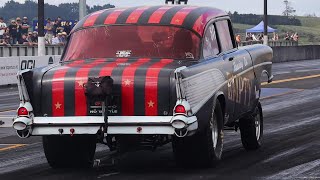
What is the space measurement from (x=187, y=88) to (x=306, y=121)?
23.7 ft

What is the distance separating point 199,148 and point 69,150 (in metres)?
1.58

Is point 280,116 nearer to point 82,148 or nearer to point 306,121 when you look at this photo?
point 306,121

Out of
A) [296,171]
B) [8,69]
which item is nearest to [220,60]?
[296,171]

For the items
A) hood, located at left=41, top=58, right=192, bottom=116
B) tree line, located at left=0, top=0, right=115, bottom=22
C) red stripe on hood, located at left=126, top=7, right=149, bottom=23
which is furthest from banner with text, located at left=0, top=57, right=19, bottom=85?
tree line, located at left=0, top=0, right=115, bottom=22

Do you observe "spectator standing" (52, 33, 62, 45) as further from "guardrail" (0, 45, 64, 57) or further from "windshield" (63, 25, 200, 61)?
"windshield" (63, 25, 200, 61)

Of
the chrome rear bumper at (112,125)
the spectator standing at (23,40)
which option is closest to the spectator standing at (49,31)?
the spectator standing at (23,40)

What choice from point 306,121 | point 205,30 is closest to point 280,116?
point 306,121

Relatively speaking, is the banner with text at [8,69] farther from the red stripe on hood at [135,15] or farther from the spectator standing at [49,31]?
the red stripe on hood at [135,15]

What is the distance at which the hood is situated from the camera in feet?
27.0

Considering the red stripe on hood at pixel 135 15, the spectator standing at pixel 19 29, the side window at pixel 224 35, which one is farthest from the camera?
the spectator standing at pixel 19 29

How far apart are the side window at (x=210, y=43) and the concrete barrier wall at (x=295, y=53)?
35726 mm

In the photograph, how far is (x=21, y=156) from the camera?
417 inches

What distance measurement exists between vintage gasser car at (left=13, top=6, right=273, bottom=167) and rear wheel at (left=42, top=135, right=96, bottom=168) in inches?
0.5

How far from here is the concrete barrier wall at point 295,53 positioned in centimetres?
4691
